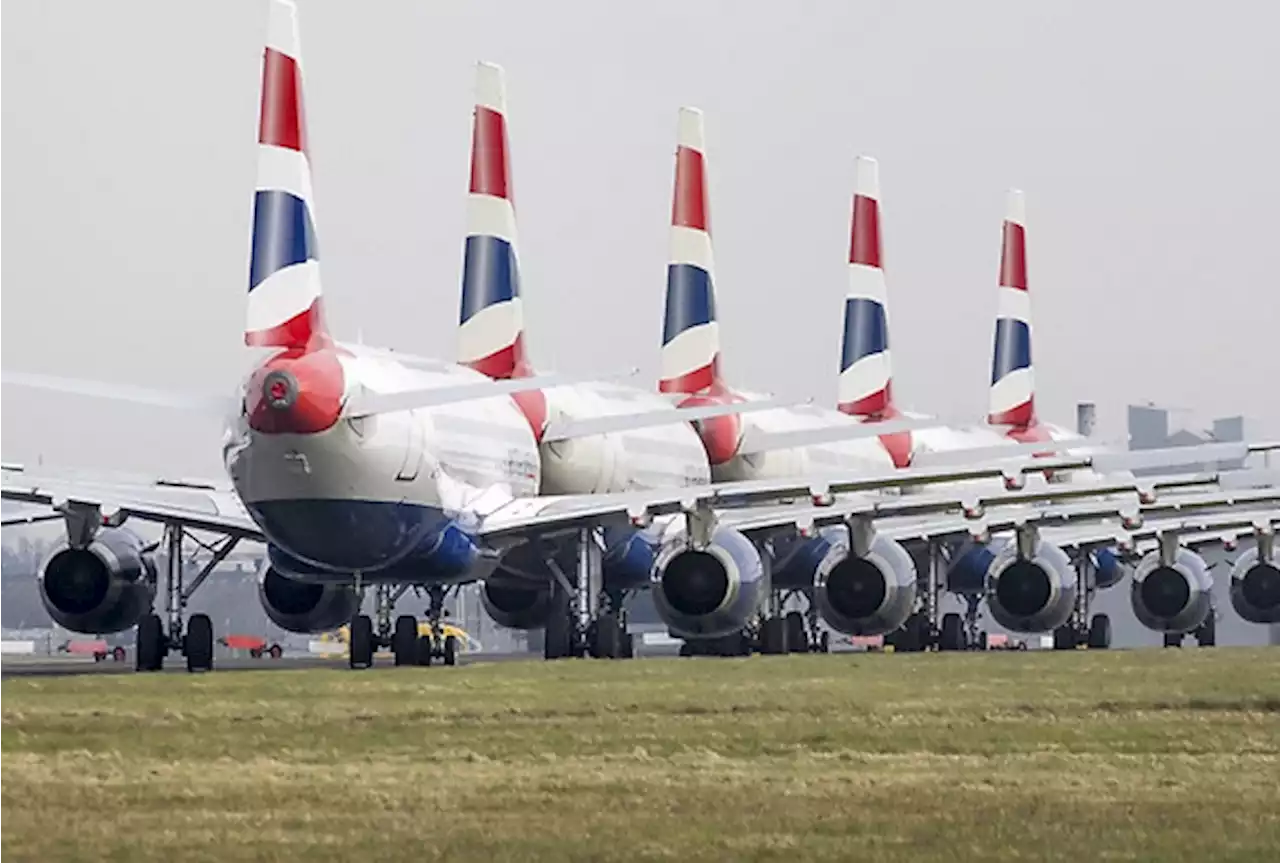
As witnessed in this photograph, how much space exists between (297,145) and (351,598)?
1426cm

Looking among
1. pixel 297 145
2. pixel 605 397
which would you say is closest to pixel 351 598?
pixel 605 397

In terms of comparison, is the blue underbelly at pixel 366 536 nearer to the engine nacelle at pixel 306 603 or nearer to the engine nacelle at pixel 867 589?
the engine nacelle at pixel 306 603

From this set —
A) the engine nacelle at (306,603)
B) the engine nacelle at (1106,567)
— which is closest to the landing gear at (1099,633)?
the engine nacelle at (1106,567)

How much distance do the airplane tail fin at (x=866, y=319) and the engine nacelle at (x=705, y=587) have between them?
35.3 metres

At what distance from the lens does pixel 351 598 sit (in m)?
63.5

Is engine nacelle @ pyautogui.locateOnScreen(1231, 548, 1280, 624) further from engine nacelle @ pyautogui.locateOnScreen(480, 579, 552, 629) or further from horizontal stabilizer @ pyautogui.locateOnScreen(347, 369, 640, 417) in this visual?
horizontal stabilizer @ pyautogui.locateOnScreen(347, 369, 640, 417)

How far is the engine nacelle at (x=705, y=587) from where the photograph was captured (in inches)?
2131

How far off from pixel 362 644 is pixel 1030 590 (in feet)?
68.6

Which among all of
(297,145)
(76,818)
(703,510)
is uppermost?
(297,145)

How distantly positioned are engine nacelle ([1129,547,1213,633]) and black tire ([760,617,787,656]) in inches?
634

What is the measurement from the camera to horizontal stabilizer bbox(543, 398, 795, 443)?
55.8m

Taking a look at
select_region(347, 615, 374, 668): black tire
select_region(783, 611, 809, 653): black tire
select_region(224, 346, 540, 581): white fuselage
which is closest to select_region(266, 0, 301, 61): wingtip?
select_region(224, 346, 540, 581): white fuselage

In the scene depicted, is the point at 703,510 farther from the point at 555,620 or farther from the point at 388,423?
the point at 555,620

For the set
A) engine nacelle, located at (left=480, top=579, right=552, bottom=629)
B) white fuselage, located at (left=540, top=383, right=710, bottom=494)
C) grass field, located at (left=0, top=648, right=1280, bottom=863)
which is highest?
white fuselage, located at (left=540, top=383, right=710, bottom=494)
